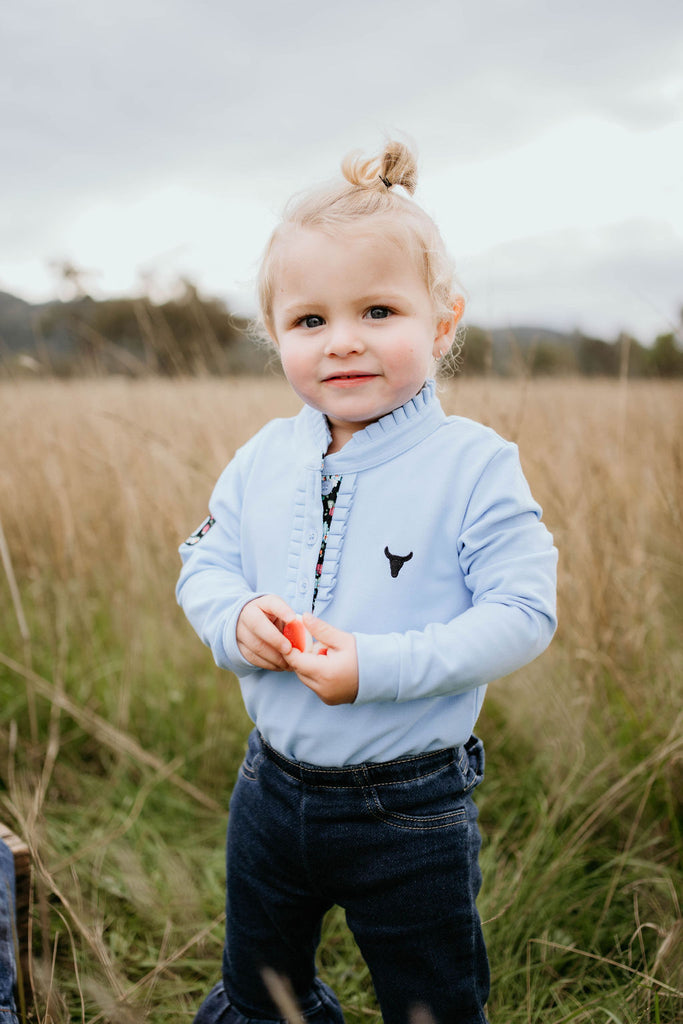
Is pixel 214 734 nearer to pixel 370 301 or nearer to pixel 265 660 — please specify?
pixel 265 660

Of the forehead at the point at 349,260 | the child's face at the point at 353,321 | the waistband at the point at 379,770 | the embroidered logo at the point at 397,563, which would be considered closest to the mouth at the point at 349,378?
the child's face at the point at 353,321

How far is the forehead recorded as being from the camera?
1.10m

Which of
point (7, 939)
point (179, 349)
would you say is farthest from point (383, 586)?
point (179, 349)

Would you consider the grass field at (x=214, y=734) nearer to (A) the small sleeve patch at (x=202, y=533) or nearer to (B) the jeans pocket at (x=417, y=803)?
(B) the jeans pocket at (x=417, y=803)

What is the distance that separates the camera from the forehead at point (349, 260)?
1100mm

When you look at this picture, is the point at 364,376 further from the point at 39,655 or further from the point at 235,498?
the point at 39,655

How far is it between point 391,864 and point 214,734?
1.33 metres

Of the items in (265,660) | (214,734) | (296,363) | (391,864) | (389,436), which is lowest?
(214,734)

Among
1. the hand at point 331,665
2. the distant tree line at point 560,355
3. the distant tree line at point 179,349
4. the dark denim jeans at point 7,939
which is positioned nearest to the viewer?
the hand at point 331,665

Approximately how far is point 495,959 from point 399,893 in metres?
0.67

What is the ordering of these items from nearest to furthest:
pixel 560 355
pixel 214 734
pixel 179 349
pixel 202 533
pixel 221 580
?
pixel 221 580, pixel 202 533, pixel 214 734, pixel 179 349, pixel 560 355

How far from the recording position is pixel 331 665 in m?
0.99

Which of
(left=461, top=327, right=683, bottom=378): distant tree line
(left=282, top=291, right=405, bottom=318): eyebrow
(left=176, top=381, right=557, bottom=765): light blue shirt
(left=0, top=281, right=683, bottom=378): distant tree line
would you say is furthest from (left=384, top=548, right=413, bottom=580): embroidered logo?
(left=0, top=281, right=683, bottom=378): distant tree line

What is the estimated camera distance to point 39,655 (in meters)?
2.69
